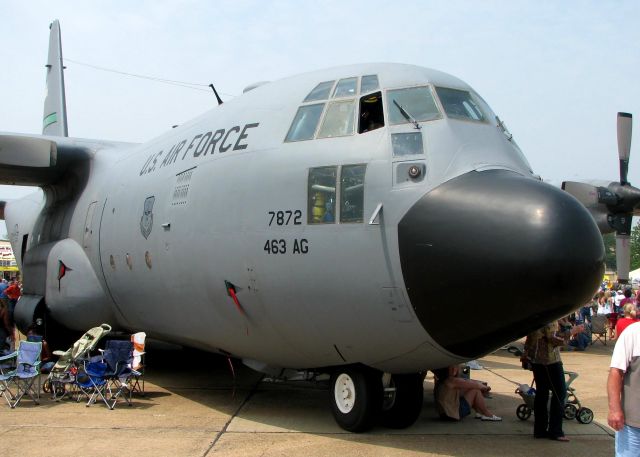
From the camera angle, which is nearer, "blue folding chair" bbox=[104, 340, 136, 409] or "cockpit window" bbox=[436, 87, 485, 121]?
"cockpit window" bbox=[436, 87, 485, 121]

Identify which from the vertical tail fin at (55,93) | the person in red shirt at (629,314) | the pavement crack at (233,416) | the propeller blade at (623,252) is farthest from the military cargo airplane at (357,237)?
the propeller blade at (623,252)

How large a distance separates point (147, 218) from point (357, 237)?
397cm

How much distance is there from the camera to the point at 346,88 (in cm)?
745

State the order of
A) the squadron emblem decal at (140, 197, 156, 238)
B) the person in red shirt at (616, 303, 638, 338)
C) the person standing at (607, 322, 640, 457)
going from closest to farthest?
the person standing at (607, 322, 640, 457), the person in red shirt at (616, 303, 638, 338), the squadron emblem decal at (140, 197, 156, 238)

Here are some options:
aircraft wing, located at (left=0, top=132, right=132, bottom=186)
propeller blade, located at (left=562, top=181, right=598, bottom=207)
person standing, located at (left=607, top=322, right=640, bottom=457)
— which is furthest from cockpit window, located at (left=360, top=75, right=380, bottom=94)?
propeller blade, located at (left=562, top=181, right=598, bottom=207)

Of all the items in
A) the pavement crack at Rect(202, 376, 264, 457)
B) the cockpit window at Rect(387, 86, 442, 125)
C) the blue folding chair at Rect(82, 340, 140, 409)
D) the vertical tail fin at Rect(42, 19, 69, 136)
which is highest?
the vertical tail fin at Rect(42, 19, 69, 136)

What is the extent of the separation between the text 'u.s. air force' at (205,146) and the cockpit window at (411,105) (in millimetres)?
1784

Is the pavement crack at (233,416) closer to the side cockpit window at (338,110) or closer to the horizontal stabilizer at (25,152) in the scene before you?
the side cockpit window at (338,110)

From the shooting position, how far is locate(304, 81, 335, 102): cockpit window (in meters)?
7.56

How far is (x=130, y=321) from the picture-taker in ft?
35.2

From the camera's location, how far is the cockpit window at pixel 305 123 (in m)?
→ 7.37

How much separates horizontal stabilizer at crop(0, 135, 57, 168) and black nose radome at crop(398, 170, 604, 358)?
9077 millimetres

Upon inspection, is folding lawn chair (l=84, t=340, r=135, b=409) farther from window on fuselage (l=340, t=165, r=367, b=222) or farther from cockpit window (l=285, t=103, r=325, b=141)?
window on fuselage (l=340, t=165, r=367, b=222)

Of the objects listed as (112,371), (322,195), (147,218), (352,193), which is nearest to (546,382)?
(352,193)
